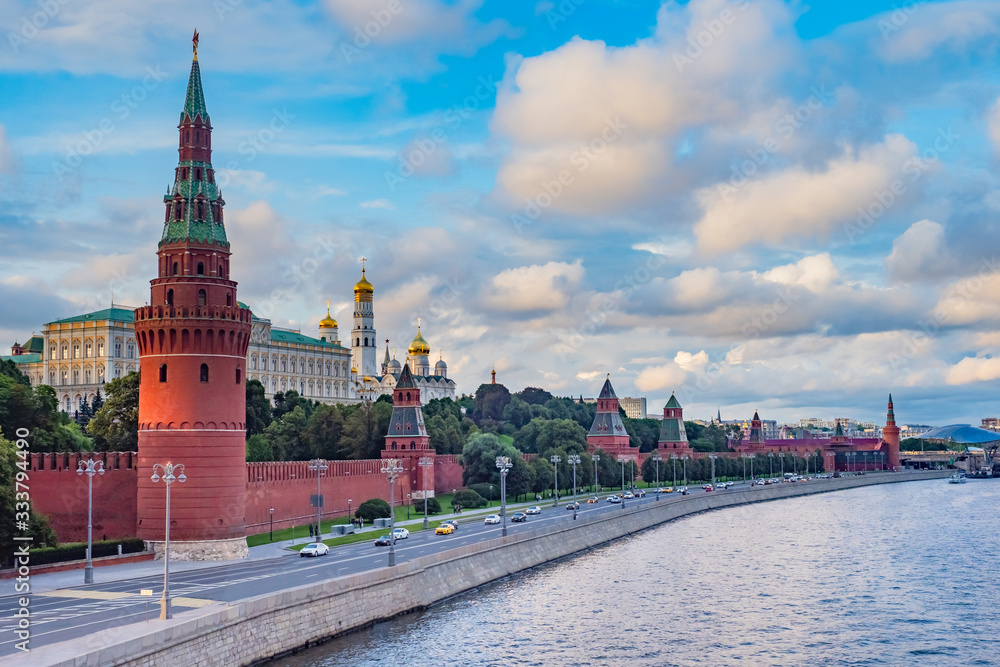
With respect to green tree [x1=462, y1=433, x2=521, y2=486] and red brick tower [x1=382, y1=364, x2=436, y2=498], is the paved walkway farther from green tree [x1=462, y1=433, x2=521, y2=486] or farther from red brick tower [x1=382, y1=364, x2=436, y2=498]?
green tree [x1=462, y1=433, x2=521, y2=486]

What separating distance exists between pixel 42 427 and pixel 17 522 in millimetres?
20997

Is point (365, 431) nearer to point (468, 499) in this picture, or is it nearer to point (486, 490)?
point (486, 490)

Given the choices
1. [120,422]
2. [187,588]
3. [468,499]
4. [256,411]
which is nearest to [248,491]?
[120,422]

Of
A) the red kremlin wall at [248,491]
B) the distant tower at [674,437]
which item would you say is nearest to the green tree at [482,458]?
the red kremlin wall at [248,491]

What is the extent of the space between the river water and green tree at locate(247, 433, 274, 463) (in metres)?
29.8

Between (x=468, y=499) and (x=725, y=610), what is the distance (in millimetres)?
43436

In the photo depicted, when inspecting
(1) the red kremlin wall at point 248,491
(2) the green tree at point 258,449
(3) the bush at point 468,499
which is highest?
(2) the green tree at point 258,449

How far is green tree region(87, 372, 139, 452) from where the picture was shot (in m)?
73.9

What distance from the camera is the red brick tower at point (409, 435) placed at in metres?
96.4

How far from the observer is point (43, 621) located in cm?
3356

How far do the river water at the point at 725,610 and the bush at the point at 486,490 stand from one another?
1746 cm

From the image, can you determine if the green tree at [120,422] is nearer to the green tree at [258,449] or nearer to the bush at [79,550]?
the green tree at [258,449]

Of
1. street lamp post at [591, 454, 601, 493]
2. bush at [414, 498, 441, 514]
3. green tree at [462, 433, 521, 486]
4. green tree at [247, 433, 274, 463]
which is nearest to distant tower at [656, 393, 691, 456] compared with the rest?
street lamp post at [591, 454, 601, 493]

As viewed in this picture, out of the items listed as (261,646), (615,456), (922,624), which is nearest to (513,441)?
(615,456)
